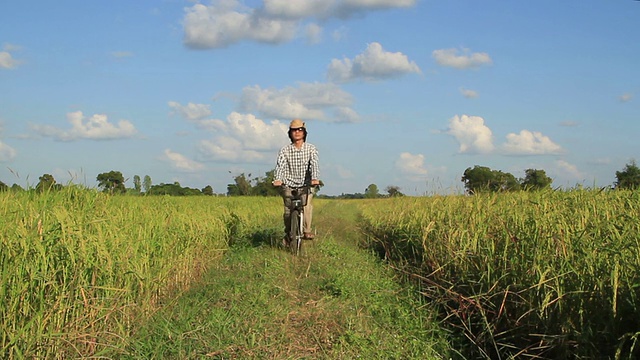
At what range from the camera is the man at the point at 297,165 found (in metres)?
8.95

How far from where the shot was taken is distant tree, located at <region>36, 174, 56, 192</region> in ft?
25.4

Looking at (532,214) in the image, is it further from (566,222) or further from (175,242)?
(175,242)

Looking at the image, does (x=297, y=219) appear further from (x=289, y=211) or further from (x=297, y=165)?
(x=297, y=165)

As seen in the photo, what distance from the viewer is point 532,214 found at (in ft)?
19.3

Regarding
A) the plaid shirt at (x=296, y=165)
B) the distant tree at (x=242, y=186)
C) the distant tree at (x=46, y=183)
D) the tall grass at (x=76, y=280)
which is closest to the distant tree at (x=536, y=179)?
the plaid shirt at (x=296, y=165)

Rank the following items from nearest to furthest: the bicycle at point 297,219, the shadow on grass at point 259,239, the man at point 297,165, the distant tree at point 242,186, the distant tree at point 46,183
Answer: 1. the distant tree at point 46,183
2. the bicycle at point 297,219
3. the man at point 297,165
4. the shadow on grass at point 259,239
5. the distant tree at point 242,186

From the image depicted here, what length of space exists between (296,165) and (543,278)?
5.27 m

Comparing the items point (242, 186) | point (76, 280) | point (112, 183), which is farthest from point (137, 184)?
point (242, 186)

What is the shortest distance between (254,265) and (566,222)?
4.04 meters

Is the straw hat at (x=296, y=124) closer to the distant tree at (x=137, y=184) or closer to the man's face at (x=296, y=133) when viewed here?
the man's face at (x=296, y=133)

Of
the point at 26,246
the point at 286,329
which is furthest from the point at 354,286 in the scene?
the point at 26,246

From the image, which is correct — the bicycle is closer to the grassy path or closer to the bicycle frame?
the bicycle frame

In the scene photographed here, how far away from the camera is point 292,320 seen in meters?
4.98

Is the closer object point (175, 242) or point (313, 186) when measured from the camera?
point (175, 242)
